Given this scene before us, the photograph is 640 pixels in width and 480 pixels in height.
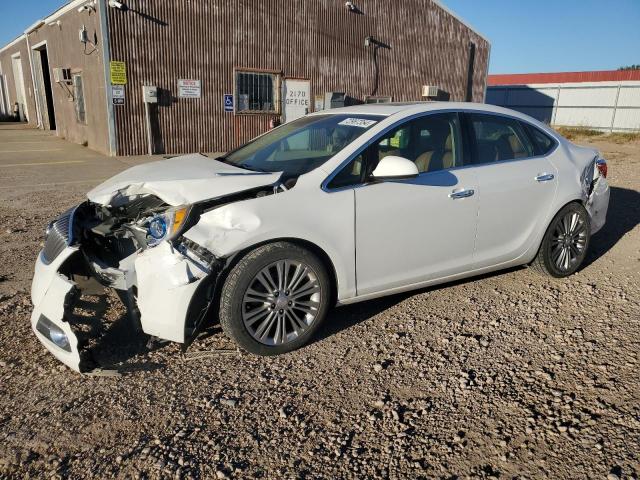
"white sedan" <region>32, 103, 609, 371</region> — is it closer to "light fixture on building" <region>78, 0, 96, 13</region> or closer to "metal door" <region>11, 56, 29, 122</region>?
"light fixture on building" <region>78, 0, 96, 13</region>

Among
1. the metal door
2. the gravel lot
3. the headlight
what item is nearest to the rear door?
the gravel lot

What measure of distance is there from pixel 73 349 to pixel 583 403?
3000 mm

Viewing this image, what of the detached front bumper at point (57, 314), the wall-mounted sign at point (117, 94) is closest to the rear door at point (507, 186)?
the detached front bumper at point (57, 314)

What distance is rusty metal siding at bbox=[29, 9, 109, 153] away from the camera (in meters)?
14.2

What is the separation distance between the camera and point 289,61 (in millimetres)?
16672

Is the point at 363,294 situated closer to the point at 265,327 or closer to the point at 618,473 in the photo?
the point at 265,327

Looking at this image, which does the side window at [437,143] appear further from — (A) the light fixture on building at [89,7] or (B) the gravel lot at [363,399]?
(A) the light fixture on building at [89,7]

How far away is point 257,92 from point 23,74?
1602 centimetres

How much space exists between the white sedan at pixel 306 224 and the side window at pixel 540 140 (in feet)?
0.05

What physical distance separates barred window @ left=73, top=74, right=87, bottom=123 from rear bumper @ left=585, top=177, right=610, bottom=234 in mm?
15551

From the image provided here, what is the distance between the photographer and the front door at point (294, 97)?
55.4 feet

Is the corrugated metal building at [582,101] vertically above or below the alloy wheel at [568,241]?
above

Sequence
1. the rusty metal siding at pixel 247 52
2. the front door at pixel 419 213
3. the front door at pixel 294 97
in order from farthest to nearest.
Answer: the front door at pixel 294 97 → the rusty metal siding at pixel 247 52 → the front door at pixel 419 213

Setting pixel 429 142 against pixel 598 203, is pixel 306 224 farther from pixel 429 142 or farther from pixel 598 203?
pixel 598 203
